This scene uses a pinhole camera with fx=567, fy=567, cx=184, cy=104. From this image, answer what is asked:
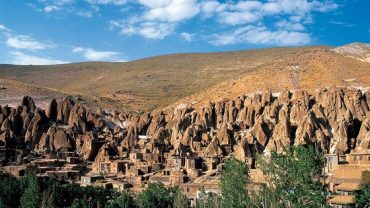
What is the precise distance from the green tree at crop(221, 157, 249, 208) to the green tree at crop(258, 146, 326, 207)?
250cm

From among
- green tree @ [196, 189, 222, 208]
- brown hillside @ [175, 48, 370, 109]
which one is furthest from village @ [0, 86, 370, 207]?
brown hillside @ [175, 48, 370, 109]

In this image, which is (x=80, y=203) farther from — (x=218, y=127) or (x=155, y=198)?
(x=218, y=127)

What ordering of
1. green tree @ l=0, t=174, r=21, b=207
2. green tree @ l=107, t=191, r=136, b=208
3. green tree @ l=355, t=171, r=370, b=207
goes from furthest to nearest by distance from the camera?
1. green tree @ l=107, t=191, r=136, b=208
2. green tree @ l=0, t=174, r=21, b=207
3. green tree @ l=355, t=171, r=370, b=207

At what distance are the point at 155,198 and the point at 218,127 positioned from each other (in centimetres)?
5015

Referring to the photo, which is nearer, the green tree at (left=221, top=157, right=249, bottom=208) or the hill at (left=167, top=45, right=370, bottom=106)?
the green tree at (left=221, top=157, right=249, bottom=208)

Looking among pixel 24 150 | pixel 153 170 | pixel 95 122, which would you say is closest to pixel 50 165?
pixel 24 150

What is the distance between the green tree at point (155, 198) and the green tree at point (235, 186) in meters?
8.18

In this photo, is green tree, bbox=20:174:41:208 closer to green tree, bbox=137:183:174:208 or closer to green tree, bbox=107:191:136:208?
green tree, bbox=107:191:136:208

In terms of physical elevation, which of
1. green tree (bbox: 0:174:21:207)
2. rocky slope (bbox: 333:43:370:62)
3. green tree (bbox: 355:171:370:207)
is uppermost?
rocky slope (bbox: 333:43:370:62)

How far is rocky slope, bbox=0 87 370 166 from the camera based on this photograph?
3538 inches

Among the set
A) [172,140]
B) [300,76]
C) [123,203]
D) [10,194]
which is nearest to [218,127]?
[172,140]

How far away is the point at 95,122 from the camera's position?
122 metres

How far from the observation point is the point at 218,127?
11119 cm

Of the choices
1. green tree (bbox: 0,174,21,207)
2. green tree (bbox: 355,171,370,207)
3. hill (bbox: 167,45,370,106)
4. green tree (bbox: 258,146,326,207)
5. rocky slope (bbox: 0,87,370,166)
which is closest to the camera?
green tree (bbox: 355,171,370,207)
